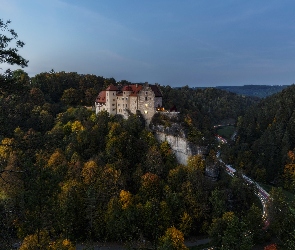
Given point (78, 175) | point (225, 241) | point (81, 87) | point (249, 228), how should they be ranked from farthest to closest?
point (81, 87) → point (78, 175) → point (249, 228) → point (225, 241)

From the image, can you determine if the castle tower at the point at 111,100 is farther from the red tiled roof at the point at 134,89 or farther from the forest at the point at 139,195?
the red tiled roof at the point at 134,89

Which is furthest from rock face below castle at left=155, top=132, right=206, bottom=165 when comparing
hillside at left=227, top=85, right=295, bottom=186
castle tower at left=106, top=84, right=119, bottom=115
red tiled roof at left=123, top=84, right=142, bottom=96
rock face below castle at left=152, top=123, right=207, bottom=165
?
hillside at left=227, top=85, right=295, bottom=186

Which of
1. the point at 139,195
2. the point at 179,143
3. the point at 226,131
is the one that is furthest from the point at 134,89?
the point at 226,131

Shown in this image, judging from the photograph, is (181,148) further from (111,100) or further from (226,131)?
(226,131)

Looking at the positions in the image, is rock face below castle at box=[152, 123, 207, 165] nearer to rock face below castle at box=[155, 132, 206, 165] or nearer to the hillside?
rock face below castle at box=[155, 132, 206, 165]

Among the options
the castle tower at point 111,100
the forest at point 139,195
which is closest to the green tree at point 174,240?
the forest at point 139,195

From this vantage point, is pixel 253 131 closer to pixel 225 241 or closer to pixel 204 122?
pixel 204 122

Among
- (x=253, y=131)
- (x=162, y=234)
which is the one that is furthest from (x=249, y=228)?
(x=253, y=131)
